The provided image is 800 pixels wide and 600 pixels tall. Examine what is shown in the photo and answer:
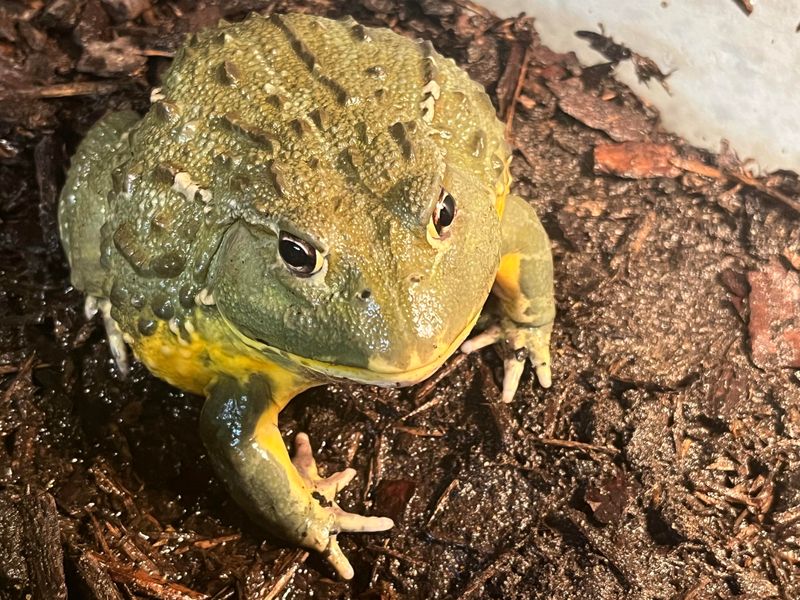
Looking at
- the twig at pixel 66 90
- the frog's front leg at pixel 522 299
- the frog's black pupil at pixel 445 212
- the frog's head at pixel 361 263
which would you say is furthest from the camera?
the twig at pixel 66 90

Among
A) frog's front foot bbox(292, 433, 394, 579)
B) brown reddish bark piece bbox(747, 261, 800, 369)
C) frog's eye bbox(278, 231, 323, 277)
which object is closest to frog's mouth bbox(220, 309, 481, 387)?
frog's eye bbox(278, 231, 323, 277)

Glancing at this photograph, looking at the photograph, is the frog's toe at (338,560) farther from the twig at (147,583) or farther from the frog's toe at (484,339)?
the frog's toe at (484,339)

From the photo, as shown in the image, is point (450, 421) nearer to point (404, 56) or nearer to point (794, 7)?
point (404, 56)

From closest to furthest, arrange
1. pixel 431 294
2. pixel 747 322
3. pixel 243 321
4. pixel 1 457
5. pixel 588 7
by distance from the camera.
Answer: pixel 431 294 → pixel 243 321 → pixel 1 457 → pixel 747 322 → pixel 588 7

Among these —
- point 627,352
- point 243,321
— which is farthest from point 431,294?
point 627,352

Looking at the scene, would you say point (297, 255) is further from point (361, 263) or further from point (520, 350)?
point (520, 350)

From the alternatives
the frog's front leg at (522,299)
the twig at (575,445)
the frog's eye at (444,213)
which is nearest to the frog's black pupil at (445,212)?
the frog's eye at (444,213)

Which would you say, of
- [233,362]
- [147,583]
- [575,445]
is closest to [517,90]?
[575,445]
